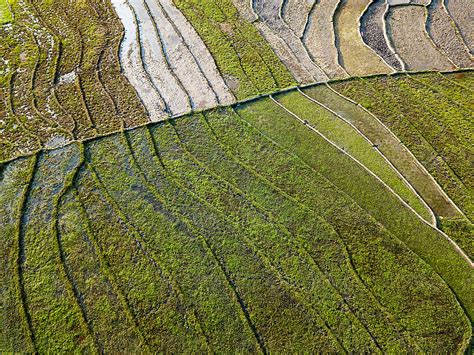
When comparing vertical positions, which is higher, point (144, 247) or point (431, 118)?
point (431, 118)

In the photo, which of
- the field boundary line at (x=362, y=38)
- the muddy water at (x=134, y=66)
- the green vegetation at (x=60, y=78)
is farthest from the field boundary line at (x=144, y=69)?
the field boundary line at (x=362, y=38)

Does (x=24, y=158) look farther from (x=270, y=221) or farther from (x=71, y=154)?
(x=270, y=221)

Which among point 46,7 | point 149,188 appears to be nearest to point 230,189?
point 149,188

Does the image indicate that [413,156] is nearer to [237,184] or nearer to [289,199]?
[289,199]

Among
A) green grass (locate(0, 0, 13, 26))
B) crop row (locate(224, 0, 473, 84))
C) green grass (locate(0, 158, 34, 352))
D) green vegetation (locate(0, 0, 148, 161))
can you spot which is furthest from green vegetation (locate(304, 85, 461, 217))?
green grass (locate(0, 0, 13, 26))

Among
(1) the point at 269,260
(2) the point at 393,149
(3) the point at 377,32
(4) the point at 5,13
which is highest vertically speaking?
(4) the point at 5,13

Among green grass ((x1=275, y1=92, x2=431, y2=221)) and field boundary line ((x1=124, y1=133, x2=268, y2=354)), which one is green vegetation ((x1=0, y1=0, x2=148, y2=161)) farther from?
green grass ((x1=275, y1=92, x2=431, y2=221))

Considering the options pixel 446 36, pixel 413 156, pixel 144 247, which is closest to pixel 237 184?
pixel 144 247

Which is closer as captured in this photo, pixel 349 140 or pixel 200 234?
pixel 200 234
